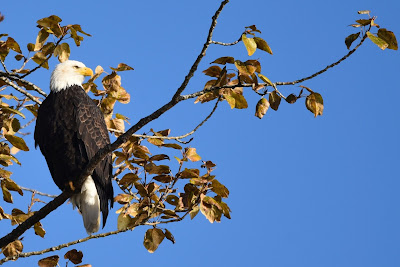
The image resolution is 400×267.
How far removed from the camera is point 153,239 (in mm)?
3547

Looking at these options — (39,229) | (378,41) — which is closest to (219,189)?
(378,41)

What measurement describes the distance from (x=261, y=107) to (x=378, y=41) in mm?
784

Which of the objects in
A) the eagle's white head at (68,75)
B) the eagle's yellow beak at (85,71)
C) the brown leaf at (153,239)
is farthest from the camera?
the eagle's yellow beak at (85,71)

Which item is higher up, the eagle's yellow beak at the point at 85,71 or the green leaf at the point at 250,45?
the eagle's yellow beak at the point at 85,71

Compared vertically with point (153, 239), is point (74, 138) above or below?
above

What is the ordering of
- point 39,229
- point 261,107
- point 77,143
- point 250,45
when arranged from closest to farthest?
point 250,45
point 261,107
point 39,229
point 77,143

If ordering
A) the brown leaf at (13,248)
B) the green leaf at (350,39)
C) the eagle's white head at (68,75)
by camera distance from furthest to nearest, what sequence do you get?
the eagle's white head at (68,75) → the brown leaf at (13,248) → the green leaf at (350,39)

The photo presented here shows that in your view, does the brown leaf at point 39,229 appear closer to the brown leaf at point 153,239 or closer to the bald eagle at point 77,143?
the bald eagle at point 77,143

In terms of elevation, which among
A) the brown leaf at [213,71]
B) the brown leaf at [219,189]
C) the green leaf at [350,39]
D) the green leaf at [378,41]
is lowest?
the brown leaf at [219,189]

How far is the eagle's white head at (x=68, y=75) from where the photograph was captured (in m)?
5.01

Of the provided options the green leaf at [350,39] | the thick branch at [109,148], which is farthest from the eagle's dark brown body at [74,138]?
the green leaf at [350,39]

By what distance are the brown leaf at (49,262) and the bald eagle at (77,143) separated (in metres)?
Answer: 1.15

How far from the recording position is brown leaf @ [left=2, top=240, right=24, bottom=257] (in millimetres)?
3996

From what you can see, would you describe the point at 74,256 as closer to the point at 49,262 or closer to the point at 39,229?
the point at 49,262
